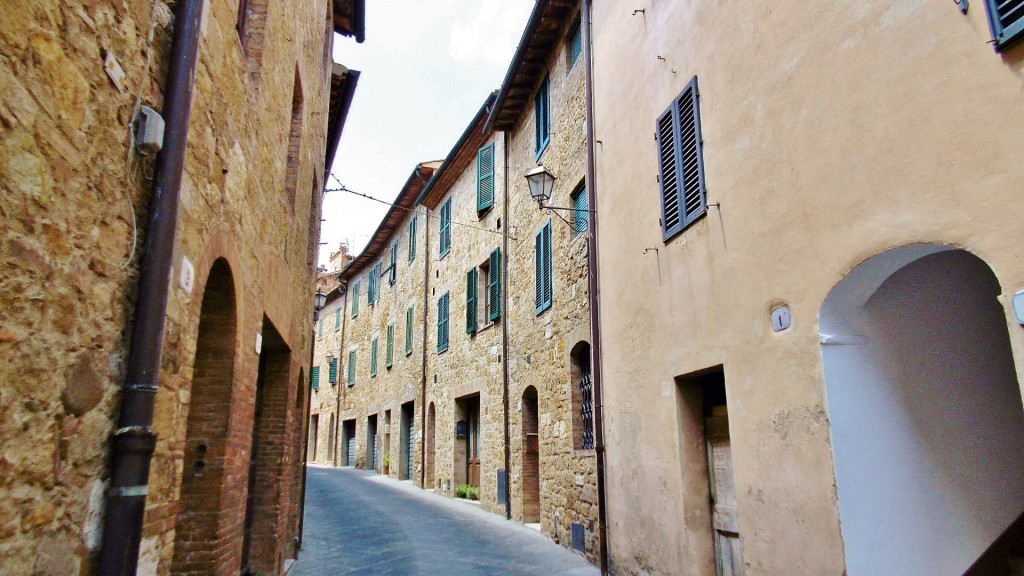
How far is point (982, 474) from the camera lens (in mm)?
3711

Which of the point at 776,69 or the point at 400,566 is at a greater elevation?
the point at 776,69

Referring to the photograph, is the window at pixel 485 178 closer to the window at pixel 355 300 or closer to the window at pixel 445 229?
the window at pixel 445 229

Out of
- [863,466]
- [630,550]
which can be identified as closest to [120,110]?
[863,466]

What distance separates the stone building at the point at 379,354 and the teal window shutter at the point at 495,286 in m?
3.10

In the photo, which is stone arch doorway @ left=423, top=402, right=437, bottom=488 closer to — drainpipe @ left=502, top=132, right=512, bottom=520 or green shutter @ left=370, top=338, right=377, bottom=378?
drainpipe @ left=502, top=132, right=512, bottom=520

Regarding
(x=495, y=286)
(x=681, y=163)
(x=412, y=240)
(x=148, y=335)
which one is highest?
(x=412, y=240)

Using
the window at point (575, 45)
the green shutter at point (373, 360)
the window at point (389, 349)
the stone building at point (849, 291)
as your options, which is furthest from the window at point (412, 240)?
the stone building at point (849, 291)

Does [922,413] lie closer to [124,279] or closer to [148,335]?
[148,335]

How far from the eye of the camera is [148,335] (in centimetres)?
271

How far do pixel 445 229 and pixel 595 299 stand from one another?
911cm

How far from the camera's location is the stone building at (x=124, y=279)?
2.04 meters

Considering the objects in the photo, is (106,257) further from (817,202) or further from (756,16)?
(756,16)

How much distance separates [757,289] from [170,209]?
352 centimetres

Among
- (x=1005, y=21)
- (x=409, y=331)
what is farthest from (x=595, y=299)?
(x=409, y=331)
